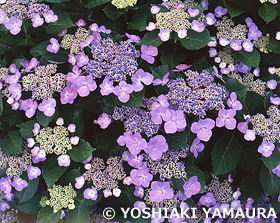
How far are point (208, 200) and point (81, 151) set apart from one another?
0.65 metres

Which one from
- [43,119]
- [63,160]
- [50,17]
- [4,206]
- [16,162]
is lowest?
[4,206]

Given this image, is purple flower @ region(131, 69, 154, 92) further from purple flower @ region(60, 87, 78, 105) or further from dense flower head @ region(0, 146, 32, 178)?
dense flower head @ region(0, 146, 32, 178)

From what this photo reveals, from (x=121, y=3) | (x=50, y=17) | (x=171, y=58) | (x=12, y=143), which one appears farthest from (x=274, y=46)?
(x=12, y=143)

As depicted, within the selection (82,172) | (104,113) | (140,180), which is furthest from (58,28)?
(140,180)

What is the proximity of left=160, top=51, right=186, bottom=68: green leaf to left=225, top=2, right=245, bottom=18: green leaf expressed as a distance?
331 mm

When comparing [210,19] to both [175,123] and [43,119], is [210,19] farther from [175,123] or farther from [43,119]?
[43,119]

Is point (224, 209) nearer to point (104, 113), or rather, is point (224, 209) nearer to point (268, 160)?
point (268, 160)

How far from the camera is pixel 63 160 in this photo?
1.45 metres

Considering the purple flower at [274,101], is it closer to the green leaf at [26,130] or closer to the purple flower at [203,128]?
the purple flower at [203,128]

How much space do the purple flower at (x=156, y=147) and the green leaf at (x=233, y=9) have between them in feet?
2.65

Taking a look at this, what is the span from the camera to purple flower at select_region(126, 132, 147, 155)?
1336 millimetres

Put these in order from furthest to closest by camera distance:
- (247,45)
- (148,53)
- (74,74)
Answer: (247,45) < (148,53) < (74,74)

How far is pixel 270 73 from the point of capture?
1.84 m

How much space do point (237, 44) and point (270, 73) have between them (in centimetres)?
26
